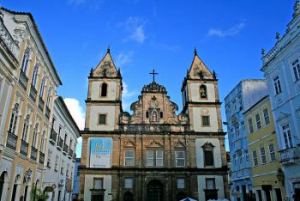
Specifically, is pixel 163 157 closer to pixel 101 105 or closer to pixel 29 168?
pixel 101 105

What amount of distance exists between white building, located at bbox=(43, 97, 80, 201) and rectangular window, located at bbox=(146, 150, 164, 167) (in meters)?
9.70

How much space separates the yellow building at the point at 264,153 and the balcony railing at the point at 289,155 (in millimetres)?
1405

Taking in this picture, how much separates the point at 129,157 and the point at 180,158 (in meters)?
6.38

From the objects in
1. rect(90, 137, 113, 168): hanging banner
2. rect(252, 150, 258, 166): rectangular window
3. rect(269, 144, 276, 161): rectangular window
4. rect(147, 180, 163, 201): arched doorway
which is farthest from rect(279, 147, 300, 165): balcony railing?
rect(90, 137, 113, 168): hanging banner

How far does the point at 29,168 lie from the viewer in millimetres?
18422

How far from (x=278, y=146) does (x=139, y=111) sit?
18.8m

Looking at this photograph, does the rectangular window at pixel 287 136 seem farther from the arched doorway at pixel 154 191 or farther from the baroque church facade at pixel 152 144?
the arched doorway at pixel 154 191

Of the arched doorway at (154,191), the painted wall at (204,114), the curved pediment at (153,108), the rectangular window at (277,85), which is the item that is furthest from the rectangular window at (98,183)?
the rectangular window at (277,85)

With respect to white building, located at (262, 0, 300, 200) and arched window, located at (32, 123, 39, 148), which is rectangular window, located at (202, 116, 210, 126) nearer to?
white building, located at (262, 0, 300, 200)

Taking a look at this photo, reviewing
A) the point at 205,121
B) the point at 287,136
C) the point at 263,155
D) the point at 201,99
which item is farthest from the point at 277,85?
the point at 201,99

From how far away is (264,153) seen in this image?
81.3ft

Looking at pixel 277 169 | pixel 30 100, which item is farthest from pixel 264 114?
pixel 30 100

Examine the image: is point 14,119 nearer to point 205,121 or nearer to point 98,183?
point 98,183

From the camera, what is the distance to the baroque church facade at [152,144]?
32281mm
